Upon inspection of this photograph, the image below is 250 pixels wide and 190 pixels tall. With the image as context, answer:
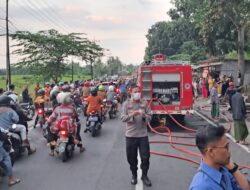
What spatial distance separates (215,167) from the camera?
107 inches

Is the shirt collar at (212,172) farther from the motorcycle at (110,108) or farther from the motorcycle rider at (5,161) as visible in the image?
the motorcycle at (110,108)

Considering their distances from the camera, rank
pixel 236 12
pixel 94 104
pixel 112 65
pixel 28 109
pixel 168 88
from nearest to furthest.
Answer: pixel 94 104
pixel 168 88
pixel 28 109
pixel 236 12
pixel 112 65

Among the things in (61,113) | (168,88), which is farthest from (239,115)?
(61,113)

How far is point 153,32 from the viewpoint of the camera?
3295 inches

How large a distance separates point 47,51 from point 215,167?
1193 inches

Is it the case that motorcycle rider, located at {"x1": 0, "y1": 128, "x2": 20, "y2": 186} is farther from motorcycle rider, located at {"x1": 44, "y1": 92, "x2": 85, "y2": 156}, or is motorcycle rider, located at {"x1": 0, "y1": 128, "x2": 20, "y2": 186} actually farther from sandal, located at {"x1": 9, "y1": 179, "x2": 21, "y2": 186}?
motorcycle rider, located at {"x1": 44, "y1": 92, "x2": 85, "y2": 156}

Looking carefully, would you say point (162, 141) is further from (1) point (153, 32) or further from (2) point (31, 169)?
(1) point (153, 32)

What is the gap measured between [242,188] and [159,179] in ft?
15.4

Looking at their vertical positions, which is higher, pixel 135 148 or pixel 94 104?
pixel 94 104

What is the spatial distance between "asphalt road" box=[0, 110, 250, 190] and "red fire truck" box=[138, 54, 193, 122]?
11.4 feet

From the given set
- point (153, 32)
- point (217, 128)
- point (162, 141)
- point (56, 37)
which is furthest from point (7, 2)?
point (153, 32)

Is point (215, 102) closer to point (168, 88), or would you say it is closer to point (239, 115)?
point (168, 88)

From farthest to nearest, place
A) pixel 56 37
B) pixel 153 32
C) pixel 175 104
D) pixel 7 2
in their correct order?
1. pixel 153 32
2. pixel 56 37
3. pixel 7 2
4. pixel 175 104

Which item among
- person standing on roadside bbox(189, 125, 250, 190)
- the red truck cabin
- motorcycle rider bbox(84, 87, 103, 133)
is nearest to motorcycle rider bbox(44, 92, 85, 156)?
motorcycle rider bbox(84, 87, 103, 133)
